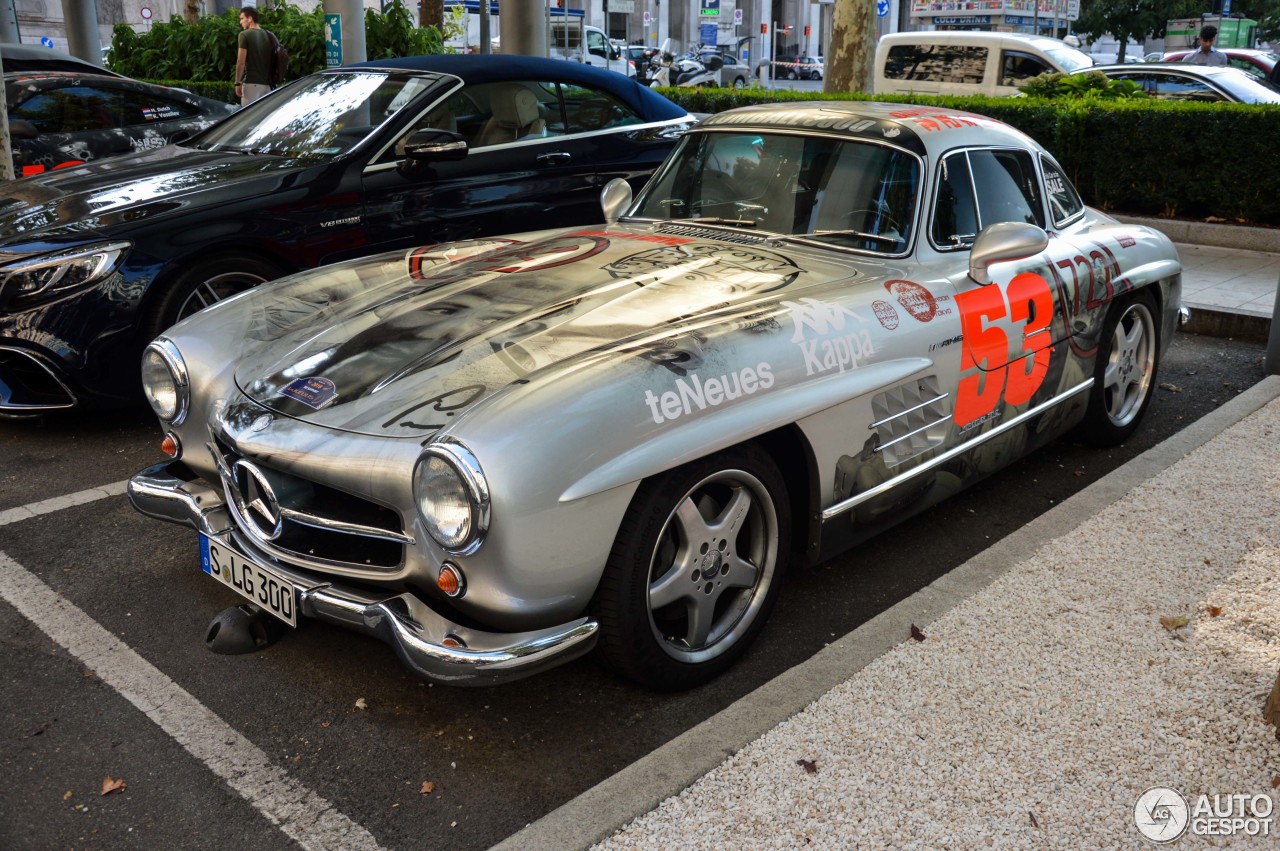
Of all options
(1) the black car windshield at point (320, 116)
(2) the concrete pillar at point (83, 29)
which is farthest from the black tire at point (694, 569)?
(2) the concrete pillar at point (83, 29)

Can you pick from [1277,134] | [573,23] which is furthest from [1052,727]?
[573,23]

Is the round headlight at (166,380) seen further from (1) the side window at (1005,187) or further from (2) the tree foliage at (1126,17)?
(2) the tree foliage at (1126,17)

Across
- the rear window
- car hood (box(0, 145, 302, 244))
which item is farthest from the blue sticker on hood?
the rear window

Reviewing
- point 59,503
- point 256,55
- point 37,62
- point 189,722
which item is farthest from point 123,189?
point 256,55

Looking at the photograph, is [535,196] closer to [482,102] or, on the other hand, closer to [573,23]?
[482,102]

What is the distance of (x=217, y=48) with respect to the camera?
15383 millimetres

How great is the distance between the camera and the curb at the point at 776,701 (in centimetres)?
255

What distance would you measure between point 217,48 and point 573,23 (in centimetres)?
2303

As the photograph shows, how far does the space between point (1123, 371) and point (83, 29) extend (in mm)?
18910

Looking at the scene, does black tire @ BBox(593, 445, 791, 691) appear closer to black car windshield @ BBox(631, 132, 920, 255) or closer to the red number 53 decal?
the red number 53 decal

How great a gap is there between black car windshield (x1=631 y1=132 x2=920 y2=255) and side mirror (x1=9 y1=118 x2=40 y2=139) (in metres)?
5.89

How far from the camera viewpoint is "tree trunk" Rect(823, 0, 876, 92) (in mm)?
12984

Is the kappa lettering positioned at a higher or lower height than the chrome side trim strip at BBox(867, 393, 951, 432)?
higher

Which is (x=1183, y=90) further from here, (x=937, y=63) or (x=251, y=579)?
Answer: (x=251, y=579)
